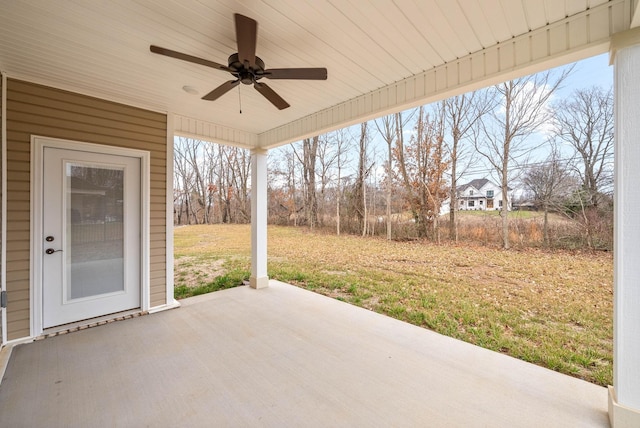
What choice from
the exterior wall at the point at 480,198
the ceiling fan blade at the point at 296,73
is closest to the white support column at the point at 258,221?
the ceiling fan blade at the point at 296,73

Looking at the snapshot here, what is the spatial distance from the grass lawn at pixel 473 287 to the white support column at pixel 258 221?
64 centimetres

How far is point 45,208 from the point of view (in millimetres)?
2686

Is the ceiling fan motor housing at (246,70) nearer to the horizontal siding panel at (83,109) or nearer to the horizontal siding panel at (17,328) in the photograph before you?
the horizontal siding panel at (83,109)

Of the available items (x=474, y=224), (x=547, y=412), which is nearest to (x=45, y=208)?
(x=547, y=412)

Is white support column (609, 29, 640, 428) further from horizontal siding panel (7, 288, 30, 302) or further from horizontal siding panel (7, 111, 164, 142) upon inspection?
horizontal siding panel (7, 288, 30, 302)

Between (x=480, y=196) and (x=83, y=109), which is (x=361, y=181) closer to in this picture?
(x=480, y=196)

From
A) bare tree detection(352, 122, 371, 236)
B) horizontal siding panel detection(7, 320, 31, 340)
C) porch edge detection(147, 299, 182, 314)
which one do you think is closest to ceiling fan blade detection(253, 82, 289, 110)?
porch edge detection(147, 299, 182, 314)

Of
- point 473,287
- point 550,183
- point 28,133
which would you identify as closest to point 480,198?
point 550,183

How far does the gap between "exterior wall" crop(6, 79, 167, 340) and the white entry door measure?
15 cm

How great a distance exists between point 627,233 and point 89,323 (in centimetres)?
485

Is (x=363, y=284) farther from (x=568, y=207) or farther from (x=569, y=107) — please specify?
(x=569, y=107)

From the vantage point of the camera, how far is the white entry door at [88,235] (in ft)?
8.95

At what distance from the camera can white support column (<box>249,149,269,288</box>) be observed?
14.6 ft

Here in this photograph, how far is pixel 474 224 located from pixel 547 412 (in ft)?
15.3
